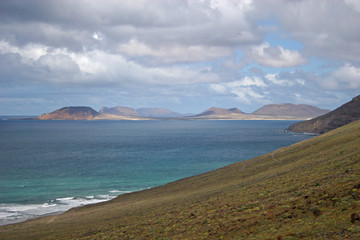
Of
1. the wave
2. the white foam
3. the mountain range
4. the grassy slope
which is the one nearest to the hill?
the mountain range

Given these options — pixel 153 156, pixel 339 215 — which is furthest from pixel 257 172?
pixel 153 156

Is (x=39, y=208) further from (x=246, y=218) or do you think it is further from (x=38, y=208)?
(x=246, y=218)

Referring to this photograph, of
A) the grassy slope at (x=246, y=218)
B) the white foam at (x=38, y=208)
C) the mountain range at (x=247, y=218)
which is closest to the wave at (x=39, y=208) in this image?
the white foam at (x=38, y=208)

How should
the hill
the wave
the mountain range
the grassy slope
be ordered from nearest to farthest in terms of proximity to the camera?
the mountain range → the grassy slope → the wave → the hill

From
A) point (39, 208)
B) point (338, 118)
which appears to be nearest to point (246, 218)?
point (39, 208)

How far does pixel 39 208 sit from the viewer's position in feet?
147

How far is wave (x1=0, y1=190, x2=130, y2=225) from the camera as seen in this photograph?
133 feet

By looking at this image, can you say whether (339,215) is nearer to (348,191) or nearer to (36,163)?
(348,191)

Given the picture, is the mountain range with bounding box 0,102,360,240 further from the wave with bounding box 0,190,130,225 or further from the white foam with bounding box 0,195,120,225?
the white foam with bounding box 0,195,120,225

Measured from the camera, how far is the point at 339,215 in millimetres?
14992

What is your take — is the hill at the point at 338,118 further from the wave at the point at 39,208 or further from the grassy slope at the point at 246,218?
the grassy slope at the point at 246,218

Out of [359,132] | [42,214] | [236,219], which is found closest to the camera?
[236,219]

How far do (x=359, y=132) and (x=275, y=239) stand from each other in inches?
1555

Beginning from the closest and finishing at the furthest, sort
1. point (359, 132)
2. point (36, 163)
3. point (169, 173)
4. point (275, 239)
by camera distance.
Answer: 1. point (275, 239)
2. point (359, 132)
3. point (169, 173)
4. point (36, 163)
